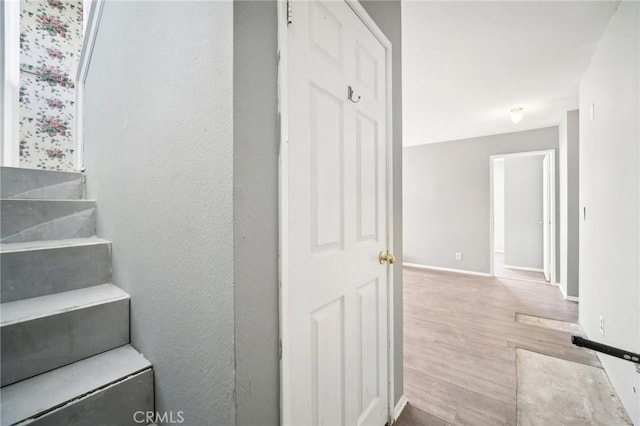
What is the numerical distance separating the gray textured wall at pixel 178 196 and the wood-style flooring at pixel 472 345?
138 cm

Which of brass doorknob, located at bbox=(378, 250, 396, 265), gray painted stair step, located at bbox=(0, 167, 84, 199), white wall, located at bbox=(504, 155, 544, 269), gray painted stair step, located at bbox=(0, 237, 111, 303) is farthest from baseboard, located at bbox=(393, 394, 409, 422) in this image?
white wall, located at bbox=(504, 155, 544, 269)

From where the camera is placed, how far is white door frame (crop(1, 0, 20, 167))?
218 centimetres

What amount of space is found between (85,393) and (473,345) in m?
2.72

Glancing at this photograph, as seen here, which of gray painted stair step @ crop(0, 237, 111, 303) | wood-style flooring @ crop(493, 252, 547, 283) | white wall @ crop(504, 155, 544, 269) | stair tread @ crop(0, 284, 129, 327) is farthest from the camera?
white wall @ crop(504, 155, 544, 269)

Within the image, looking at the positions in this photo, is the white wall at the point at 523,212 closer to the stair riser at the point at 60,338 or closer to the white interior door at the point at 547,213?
the white interior door at the point at 547,213

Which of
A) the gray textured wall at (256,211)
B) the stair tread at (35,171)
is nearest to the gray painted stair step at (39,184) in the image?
the stair tread at (35,171)

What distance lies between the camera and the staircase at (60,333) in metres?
0.72

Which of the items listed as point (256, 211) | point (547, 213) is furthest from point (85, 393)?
point (547, 213)

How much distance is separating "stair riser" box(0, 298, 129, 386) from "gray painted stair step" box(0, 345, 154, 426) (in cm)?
3

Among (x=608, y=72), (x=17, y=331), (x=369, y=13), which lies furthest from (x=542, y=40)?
(x=17, y=331)

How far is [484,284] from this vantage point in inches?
165

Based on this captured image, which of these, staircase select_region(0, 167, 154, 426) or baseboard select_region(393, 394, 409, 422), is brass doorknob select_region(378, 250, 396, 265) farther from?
staircase select_region(0, 167, 154, 426)

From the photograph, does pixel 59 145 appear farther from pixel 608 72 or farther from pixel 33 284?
pixel 608 72

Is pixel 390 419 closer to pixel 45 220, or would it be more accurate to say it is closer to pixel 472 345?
pixel 472 345
